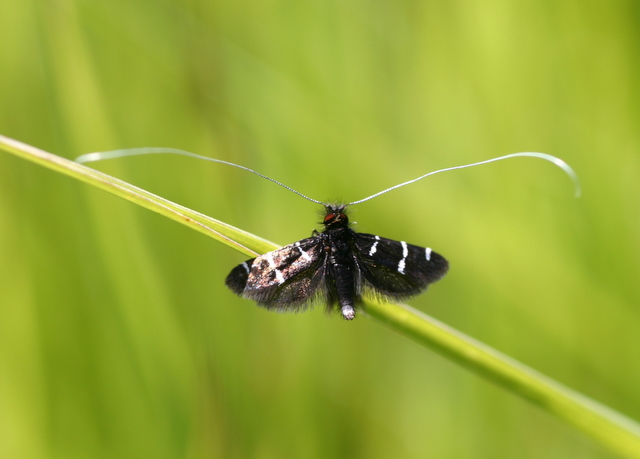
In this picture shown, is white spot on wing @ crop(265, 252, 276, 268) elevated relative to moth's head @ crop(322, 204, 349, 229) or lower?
lower

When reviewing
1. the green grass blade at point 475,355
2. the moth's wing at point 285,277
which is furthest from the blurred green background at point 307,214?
the green grass blade at point 475,355

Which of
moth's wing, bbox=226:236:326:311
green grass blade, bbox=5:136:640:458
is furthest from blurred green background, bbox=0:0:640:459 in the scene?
green grass blade, bbox=5:136:640:458

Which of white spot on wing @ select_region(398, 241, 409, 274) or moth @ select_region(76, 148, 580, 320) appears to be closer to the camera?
moth @ select_region(76, 148, 580, 320)

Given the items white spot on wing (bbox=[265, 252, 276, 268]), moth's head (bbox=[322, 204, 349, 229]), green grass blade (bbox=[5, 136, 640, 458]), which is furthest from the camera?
moth's head (bbox=[322, 204, 349, 229])

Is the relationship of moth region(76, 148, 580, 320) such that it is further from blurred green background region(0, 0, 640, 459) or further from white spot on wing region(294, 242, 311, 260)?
blurred green background region(0, 0, 640, 459)

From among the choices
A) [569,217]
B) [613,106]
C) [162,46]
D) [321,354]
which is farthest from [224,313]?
[613,106]

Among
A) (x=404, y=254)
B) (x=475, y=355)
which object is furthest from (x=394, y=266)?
(x=475, y=355)

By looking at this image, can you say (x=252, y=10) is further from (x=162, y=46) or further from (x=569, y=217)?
(x=569, y=217)
